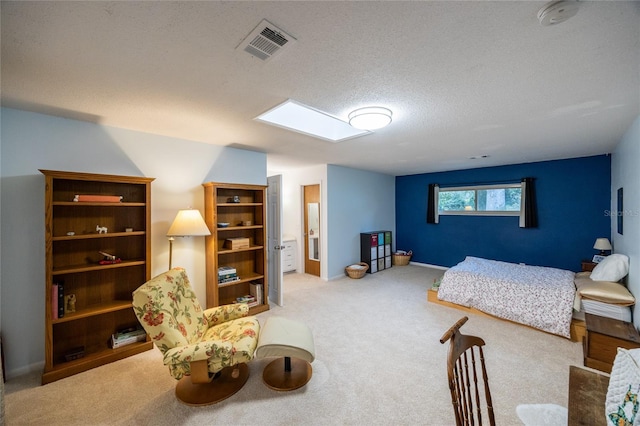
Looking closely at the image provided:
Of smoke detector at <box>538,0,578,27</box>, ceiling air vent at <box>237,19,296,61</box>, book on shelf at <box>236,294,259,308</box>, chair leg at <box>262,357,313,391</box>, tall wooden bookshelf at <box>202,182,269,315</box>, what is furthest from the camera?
book on shelf at <box>236,294,259,308</box>

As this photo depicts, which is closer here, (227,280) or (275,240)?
(227,280)

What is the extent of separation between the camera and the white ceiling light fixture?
2.26 m

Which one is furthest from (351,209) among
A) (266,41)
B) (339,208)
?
(266,41)

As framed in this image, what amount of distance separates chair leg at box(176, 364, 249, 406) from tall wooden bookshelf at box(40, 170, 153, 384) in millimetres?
958

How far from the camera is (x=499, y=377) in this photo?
2.24 m

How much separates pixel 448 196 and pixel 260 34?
5.92 metres

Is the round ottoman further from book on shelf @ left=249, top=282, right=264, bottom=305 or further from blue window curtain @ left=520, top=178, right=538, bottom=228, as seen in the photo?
blue window curtain @ left=520, top=178, right=538, bottom=228

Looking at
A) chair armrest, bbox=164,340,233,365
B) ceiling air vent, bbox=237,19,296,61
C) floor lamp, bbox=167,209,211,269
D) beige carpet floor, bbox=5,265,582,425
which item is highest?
ceiling air vent, bbox=237,19,296,61

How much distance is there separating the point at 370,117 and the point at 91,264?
312 cm

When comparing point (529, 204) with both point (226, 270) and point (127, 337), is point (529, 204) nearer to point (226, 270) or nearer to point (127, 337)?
point (226, 270)

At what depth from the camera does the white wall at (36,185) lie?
2268mm

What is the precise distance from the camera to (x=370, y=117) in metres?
2.29

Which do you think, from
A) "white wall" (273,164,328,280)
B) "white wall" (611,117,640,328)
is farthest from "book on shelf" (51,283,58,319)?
"white wall" (611,117,640,328)

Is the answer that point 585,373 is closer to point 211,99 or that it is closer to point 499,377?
point 499,377
